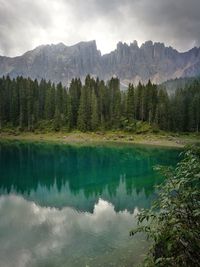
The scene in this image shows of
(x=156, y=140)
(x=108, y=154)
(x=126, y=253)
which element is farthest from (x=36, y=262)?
(x=156, y=140)

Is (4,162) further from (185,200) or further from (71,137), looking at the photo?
(185,200)

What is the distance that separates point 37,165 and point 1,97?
249 ft

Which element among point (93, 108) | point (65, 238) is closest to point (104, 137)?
point (93, 108)

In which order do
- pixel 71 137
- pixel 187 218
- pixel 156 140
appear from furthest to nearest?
pixel 71 137 < pixel 156 140 < pixel 187 218

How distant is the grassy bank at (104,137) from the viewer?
98250 millimetres

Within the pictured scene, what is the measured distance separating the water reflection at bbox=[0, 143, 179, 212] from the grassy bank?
20.3 metres

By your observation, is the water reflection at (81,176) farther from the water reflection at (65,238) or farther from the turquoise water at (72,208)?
the water reflection at (65,238)

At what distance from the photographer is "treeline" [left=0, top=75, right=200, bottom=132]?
4471 inches

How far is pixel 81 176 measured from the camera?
48.9 m

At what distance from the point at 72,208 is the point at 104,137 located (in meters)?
74.7

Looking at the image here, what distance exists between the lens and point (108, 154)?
73.2 meters

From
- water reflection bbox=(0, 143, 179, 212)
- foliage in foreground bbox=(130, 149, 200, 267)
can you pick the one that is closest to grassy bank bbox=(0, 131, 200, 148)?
water reflection bbox=(0, 143, 179, 212)

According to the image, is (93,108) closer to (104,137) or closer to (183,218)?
(104,137)

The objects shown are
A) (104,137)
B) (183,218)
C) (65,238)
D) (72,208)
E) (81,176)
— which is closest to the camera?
(183,218)
